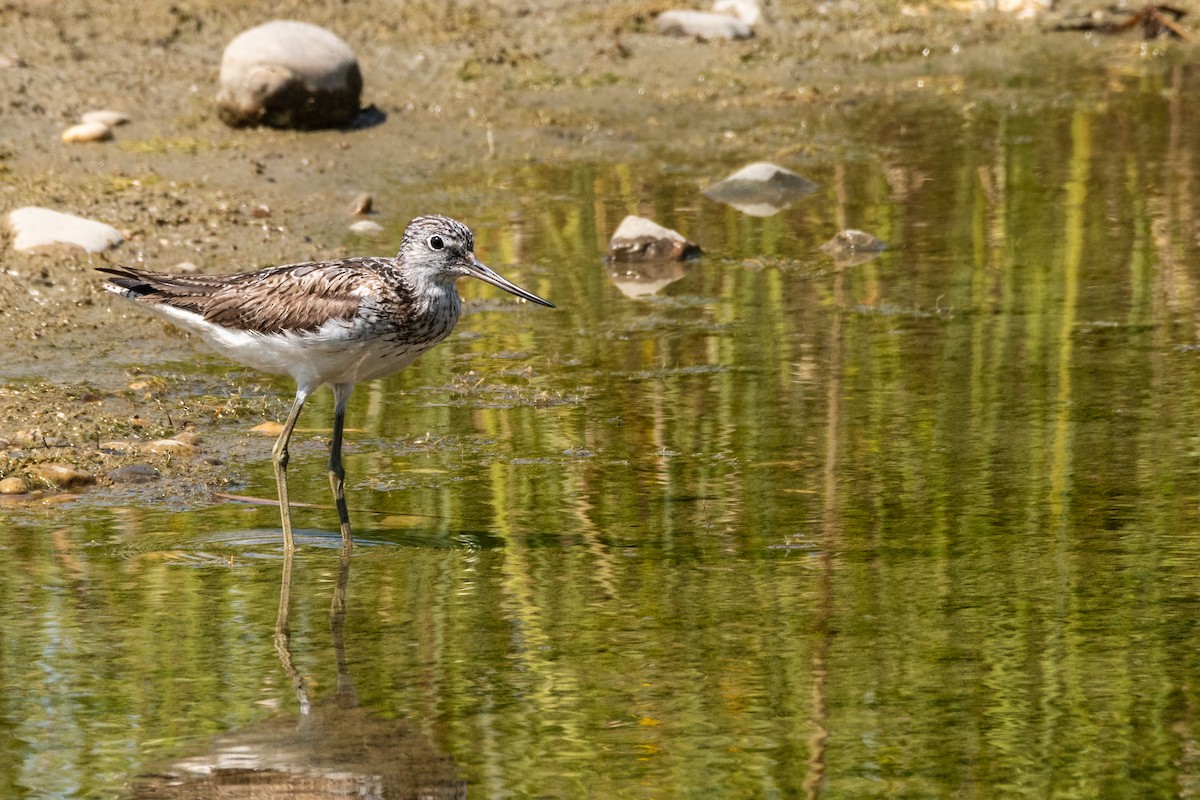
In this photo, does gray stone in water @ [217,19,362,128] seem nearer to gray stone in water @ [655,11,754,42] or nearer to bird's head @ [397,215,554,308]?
gray stone in water @ [655,11,754,42]

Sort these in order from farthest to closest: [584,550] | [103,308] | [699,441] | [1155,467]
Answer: [103,308] < [699,441] < [1155,467] < [584,550]

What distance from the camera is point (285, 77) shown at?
42.8 ft

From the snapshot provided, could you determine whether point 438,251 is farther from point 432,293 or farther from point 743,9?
point 743,9

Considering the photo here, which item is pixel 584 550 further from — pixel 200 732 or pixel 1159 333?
pixel 1159 333

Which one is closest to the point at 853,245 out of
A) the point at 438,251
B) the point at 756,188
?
the point at 756,188

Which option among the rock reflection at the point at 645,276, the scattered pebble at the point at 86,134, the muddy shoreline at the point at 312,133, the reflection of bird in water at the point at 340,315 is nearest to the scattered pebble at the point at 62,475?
the muddy shoreline at the point at 312,133

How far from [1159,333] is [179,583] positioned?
4978 mm

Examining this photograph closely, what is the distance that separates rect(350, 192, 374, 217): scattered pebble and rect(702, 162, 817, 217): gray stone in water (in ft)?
7.45

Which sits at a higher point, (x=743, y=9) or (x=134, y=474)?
(x=743, y=9)

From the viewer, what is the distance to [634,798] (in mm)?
4371

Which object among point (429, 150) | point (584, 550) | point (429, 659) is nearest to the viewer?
point (429, 659)

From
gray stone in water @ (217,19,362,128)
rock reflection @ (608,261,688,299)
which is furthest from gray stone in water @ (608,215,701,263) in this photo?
gray stone in water @ (217,19,362,128)

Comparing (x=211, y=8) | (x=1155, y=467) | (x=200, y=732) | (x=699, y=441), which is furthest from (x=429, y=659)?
(x=211, y=8)

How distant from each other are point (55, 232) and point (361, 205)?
6.65ft
